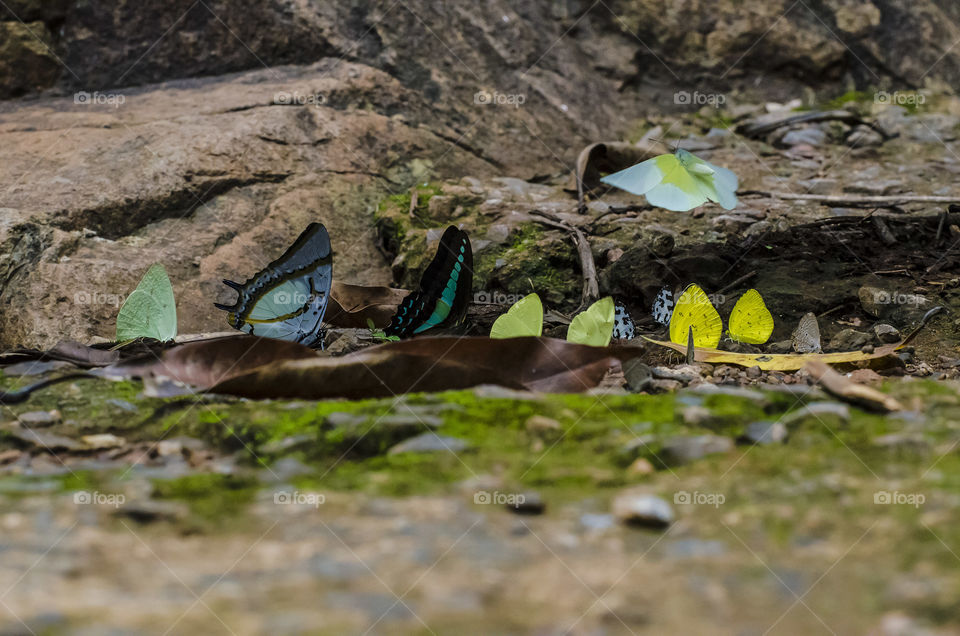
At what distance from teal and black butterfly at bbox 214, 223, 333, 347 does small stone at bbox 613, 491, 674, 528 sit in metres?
Result: 1.58

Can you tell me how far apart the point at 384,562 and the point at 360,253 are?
2385 mm

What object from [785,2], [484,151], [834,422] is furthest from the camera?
[785,2]

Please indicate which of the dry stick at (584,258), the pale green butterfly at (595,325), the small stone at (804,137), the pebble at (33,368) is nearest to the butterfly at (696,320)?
the dry stick at (584,258)

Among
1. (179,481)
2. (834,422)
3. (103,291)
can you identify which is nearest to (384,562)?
(179,481)

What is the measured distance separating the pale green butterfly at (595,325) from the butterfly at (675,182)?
0.41 metres

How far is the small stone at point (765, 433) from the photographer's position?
51.4 inches

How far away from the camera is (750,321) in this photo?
97.3 inches

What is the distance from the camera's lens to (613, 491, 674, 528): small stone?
3.46 ft

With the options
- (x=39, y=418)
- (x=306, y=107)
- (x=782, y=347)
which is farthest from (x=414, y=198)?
(x=39, y=418)

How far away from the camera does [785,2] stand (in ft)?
15.1

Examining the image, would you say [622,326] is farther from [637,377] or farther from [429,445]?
[429,445]

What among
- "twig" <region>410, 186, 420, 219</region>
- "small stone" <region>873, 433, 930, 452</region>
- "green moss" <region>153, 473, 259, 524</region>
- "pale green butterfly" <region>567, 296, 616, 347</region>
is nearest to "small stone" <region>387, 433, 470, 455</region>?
"green moss" <region>153, 473, 259, 524</region>

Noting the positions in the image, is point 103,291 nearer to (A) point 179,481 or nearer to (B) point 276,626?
(A) point 179,481

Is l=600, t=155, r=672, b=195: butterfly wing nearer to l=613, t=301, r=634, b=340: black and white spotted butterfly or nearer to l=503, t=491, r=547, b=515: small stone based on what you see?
l=613, t=301, r=634, b=340: black and white spotted butterfly
